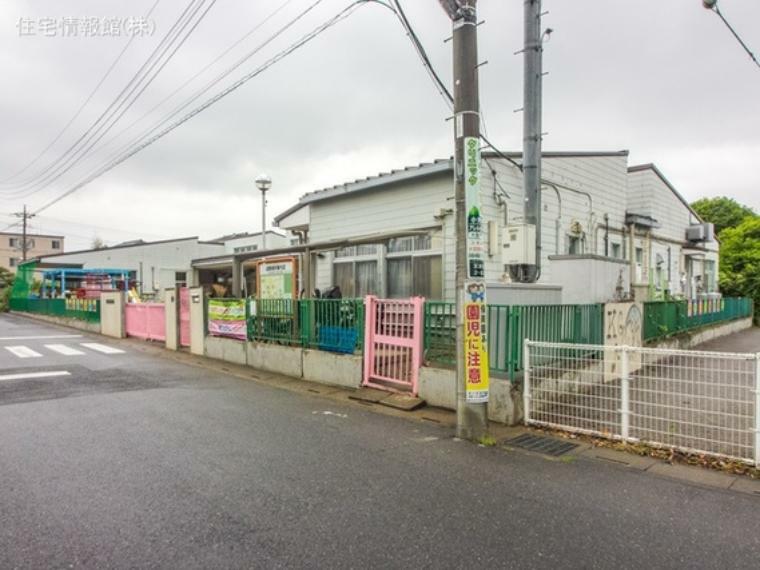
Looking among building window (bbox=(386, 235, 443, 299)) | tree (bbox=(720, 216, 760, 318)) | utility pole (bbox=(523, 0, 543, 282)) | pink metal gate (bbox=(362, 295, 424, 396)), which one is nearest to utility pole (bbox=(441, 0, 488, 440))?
pink metal gate (bbox=(362, 295, 424, 396))

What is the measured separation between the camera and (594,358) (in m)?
7.14

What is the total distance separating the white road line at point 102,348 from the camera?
13.4m

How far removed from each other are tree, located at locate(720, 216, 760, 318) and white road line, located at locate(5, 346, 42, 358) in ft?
92.6

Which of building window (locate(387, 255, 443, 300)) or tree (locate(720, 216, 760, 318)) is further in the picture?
tree (locate(720, 216, 760, 318))

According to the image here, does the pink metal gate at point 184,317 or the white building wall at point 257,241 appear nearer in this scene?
the pink metal gate at point 184,317

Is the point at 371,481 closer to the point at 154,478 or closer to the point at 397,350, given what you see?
the point at 154,478

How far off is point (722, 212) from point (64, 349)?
48.3 meters

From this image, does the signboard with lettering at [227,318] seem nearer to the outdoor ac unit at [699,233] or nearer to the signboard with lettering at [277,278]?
the signboard with lettering at [277,278]

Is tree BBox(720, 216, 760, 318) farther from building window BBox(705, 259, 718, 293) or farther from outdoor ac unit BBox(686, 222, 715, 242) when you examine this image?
outdoor ac unit BBox(686, 222, 715, 242)

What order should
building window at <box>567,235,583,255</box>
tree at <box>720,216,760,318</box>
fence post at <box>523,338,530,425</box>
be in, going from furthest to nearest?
tree at <box>720,216,760,318</box>, building window at <box>567,235,583,255</box>, fence post at <box>523,338,530,425</box>

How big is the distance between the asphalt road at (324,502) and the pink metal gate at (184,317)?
7128 millimetres

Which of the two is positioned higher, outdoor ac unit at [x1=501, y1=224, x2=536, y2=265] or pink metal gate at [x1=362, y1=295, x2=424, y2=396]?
outdoor ac unit at [x1=501, y1=224, x2=536, y2=265]

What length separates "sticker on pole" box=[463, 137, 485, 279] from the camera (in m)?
5.34

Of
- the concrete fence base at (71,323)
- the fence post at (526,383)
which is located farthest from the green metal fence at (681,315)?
the concrete fence base at (71,323)
